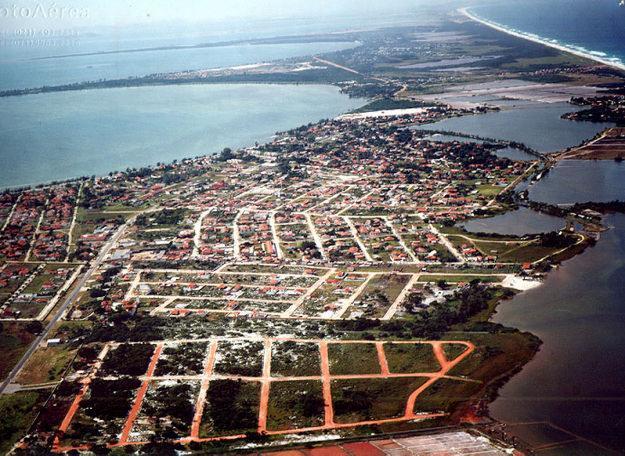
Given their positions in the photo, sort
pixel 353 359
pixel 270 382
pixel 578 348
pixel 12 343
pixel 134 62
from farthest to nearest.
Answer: pixel 134 62 < pixel 12 343 < pixel 353 359 < pixel 578 348 < pixel 270 382

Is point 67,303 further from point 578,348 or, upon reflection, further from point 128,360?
point 578,348

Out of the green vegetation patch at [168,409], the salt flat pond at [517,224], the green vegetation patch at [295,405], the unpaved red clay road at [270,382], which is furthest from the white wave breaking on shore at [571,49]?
the green vegetation patch at [168,409]

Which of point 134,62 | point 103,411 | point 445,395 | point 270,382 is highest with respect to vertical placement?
point 134,62

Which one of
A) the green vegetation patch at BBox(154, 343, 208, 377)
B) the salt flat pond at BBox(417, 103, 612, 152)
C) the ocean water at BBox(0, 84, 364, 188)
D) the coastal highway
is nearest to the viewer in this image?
the green vegetation patch at BBox(154, 343, 208, 377)

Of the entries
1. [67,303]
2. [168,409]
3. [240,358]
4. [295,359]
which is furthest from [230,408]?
[67,303]

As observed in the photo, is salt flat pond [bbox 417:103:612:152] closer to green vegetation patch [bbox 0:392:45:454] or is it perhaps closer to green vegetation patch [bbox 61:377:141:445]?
green vegetation patch [bbox 61:377:141:445]

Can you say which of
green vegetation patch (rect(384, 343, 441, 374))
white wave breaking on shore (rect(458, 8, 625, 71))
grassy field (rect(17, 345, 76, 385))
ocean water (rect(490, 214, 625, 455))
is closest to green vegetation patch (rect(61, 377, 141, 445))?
grassy field (rect(17, 345, 76, 385))

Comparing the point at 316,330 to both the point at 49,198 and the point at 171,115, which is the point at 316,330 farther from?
the point at 171,115
